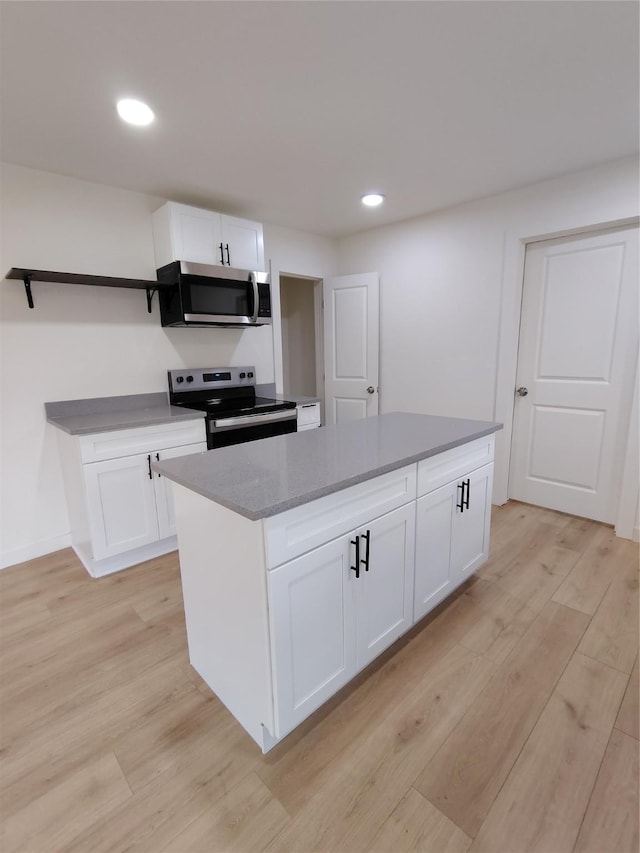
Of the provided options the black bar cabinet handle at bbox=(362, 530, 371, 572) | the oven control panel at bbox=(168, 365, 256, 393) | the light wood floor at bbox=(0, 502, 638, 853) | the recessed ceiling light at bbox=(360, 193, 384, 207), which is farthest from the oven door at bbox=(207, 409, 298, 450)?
the recessed ceiling light at bbox=(360, 193, 384, 207)

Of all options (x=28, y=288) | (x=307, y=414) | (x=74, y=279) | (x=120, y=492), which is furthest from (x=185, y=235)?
(x=120, y=492)

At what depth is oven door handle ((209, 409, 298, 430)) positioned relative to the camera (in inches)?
106

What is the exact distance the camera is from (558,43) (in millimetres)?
1524

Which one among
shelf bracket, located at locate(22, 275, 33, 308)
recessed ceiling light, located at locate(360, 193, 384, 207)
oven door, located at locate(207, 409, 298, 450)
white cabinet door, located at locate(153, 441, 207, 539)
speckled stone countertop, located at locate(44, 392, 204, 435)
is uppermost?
recessed ceiling light, located at locate(360, 193, 384, 207)

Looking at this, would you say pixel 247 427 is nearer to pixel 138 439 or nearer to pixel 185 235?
pixel 138 439

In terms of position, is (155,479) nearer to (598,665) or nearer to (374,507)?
(374,507)

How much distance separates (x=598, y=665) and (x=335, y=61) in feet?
8.69

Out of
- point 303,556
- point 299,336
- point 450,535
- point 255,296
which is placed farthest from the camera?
point 299,336

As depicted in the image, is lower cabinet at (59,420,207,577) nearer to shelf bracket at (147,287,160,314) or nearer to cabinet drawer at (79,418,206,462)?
cabinet drawer at (79,418,206,462)

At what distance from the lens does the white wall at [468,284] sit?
8.79 feet

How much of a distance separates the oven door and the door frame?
1660mm

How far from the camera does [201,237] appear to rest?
2.79 meters

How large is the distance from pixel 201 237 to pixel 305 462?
2100 mm

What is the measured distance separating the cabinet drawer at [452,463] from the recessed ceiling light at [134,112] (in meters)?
2.00
